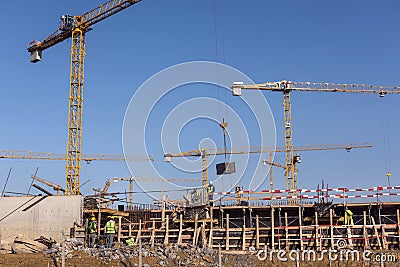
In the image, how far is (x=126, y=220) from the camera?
33.1 m

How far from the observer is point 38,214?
105 feet

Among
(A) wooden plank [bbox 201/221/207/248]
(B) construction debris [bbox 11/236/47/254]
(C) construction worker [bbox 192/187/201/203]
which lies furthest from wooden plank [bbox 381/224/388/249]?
(B) construction debris [bbox 11/236/47/254]

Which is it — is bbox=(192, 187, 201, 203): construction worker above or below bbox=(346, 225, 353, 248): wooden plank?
above

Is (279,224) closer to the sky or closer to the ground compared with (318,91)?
closer to the ground

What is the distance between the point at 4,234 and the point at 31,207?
6.85 feet

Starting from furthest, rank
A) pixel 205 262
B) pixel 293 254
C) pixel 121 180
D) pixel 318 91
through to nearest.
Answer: pixel 121 180
pixel 318 91
pixel 293 254
pixel 205 262

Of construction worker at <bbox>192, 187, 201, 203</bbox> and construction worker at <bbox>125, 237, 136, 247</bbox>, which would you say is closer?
construction worker at <bbox>125, 237, 136, 247</bbox>

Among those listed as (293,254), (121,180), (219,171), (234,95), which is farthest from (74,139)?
(121,180)

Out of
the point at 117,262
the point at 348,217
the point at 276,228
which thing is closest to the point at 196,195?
the point at 276,228

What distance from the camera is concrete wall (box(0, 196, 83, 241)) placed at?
31656mm

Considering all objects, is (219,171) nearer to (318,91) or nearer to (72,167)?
(72,167)

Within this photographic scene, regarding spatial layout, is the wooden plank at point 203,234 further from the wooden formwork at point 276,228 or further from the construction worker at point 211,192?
the construction worker at point 211,192

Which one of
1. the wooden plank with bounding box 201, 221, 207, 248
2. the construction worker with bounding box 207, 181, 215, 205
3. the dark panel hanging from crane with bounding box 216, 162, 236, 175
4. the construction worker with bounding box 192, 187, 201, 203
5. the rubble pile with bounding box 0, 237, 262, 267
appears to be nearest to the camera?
the rubble pile with bounding box 0, 237, 262, 267

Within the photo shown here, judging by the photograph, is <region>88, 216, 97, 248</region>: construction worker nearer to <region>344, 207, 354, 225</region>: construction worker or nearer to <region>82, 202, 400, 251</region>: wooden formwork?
<region>82, 202, 400, 251</region>: wooden formwork
